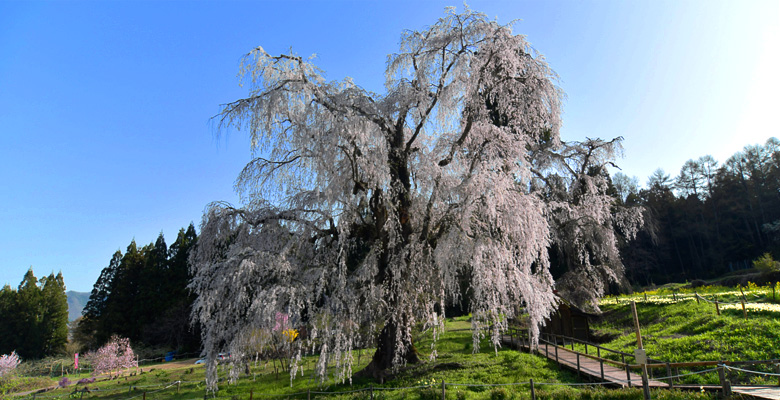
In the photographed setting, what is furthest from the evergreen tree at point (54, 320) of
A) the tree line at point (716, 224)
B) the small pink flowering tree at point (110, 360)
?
the tree line at point (716, 224)

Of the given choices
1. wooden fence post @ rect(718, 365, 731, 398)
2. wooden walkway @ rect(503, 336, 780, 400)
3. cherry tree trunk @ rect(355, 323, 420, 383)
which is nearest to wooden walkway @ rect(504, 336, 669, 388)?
wooden walkway @ rect(503, 336, 780, 400)

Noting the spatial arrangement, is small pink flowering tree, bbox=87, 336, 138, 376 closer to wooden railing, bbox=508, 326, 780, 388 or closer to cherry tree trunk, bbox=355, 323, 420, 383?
cherry tree trunk, bbox=355, 323, 420, 383

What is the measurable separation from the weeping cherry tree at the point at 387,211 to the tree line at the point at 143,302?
101 ft

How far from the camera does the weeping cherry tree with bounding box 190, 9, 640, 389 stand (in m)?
10.2

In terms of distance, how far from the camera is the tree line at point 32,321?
44312 millimetres

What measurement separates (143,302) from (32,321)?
535 inches

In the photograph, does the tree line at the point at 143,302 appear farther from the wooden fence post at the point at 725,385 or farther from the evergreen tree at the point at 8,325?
the wooden fence post at the point at 725,385

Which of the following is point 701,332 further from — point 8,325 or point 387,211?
point 8,325

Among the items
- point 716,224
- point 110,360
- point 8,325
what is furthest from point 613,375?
point 8,325

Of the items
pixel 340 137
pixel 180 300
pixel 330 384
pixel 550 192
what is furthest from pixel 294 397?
pixel 180 300

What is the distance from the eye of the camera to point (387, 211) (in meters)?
12.0

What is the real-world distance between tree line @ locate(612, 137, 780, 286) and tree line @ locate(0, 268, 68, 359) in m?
62.4

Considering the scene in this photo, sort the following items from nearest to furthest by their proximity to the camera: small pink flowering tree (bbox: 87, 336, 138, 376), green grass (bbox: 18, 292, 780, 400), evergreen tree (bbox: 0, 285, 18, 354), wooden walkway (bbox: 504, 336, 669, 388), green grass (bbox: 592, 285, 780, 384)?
wooden walkway (bbox: 504, 336, 669, 388) → green grass (bbox: 18, 292, 780, 400) → green grass (bbox: 592, 285, 780, 384) → small pink flowering tree (bbox: 87, 336, 138, 376) → evergreen tree (bbox: 0, 285, 18, 354)

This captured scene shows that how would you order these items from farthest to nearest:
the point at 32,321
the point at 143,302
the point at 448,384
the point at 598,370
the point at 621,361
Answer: the point at 32,321 < the point at 143,302 < the point at 621,361 < the point at 598,370 < the point at 448,384
